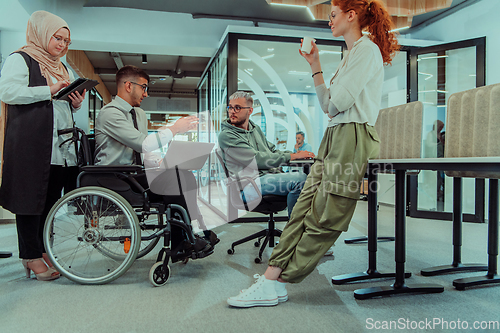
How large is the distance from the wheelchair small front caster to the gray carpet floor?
4 centimetres

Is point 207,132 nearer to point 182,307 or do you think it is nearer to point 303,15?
point 303,15

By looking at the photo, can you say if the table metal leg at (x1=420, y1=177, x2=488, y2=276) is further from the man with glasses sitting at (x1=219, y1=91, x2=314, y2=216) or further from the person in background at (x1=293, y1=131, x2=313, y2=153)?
the person in background at (x1=293, y1=131, x2=313, y2=153)

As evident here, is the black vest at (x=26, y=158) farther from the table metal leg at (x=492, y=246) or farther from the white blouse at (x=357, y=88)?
the table metal leg at (x=492, y=246)

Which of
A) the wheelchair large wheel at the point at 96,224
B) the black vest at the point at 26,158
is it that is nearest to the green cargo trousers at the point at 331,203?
the wheelchair large wheel at the point at 96,224

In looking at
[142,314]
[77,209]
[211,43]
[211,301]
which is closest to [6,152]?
[77,209]

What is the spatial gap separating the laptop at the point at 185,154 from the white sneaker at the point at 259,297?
792 millimetres

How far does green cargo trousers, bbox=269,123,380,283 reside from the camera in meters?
1.48

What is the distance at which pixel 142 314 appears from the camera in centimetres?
146

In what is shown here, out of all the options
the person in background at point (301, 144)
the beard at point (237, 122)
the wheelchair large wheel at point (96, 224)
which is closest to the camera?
the wheelchair large wheel at point (96, 224)

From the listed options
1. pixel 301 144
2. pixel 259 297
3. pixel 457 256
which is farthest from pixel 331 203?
pixel 301 144

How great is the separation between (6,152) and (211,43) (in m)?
3.84

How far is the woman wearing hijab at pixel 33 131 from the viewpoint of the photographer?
5.98ft

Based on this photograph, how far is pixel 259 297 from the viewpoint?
1538mm

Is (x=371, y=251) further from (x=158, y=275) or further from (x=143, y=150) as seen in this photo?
(x=143, y=150)
